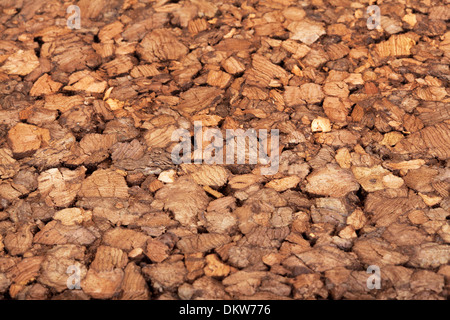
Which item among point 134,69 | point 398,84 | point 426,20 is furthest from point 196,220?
point 426,20

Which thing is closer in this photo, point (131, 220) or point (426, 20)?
point (131, 220)

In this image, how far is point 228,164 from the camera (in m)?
1.68

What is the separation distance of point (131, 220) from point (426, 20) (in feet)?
4.99

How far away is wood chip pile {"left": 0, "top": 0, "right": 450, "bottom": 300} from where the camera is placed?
4.57 ft

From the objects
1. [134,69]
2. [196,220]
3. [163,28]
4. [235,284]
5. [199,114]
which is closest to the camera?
[235,284]

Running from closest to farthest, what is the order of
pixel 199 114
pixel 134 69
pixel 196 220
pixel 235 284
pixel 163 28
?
1. pixel 235 284
2. pixel 196 220
3. pixel 199 114
4. pixel 134 69
5. pixel 163 28

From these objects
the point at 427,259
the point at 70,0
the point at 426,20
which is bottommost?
the point at 427,259

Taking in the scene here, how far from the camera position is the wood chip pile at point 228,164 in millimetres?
1393

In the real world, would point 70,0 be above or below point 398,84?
above

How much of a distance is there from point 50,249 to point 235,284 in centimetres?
53

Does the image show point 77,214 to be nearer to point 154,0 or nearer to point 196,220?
point 196,220

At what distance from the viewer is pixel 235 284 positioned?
1.36 metres

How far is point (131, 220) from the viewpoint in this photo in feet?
4.99

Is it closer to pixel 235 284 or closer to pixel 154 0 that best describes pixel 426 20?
pixel 154 0
